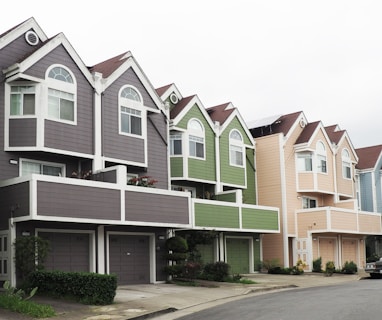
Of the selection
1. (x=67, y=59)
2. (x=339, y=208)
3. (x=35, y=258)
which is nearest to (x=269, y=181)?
(x=339, y=208)

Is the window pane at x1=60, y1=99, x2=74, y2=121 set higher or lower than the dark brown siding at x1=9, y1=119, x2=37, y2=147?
higher

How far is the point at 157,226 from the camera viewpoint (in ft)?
86.9

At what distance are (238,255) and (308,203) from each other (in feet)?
25.7

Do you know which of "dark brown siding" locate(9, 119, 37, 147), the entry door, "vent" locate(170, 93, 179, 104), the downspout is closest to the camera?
"dark brown siding" locate(9, 119, 37, 147)

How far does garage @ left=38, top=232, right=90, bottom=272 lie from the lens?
2395 cm

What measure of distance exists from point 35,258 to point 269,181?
786 inches

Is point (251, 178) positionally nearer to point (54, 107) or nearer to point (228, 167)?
point (228, 167)

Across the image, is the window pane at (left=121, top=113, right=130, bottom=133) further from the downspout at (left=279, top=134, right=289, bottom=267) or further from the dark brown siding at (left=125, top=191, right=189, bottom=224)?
the downspout at (left=279, top=134, right=289, bottom=267)

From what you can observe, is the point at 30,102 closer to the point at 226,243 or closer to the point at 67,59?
the point at 67,59

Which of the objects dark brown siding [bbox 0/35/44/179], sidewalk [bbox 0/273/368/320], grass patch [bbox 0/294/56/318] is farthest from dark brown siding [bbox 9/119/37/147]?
grass patch [bbox 0/294/56/318]

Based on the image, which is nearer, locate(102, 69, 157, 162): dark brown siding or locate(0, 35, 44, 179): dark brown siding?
locate(0, 35, 44, 179): dark brown siding

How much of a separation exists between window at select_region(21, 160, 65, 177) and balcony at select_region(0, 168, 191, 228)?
5.79 ft

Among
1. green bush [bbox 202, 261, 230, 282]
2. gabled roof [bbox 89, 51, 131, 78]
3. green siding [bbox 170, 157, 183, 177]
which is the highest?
gabled roof [bbox 89, 51, 131, 78]

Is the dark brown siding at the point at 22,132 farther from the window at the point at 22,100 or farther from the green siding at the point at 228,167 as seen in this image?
the green siding at the point at 228,167
